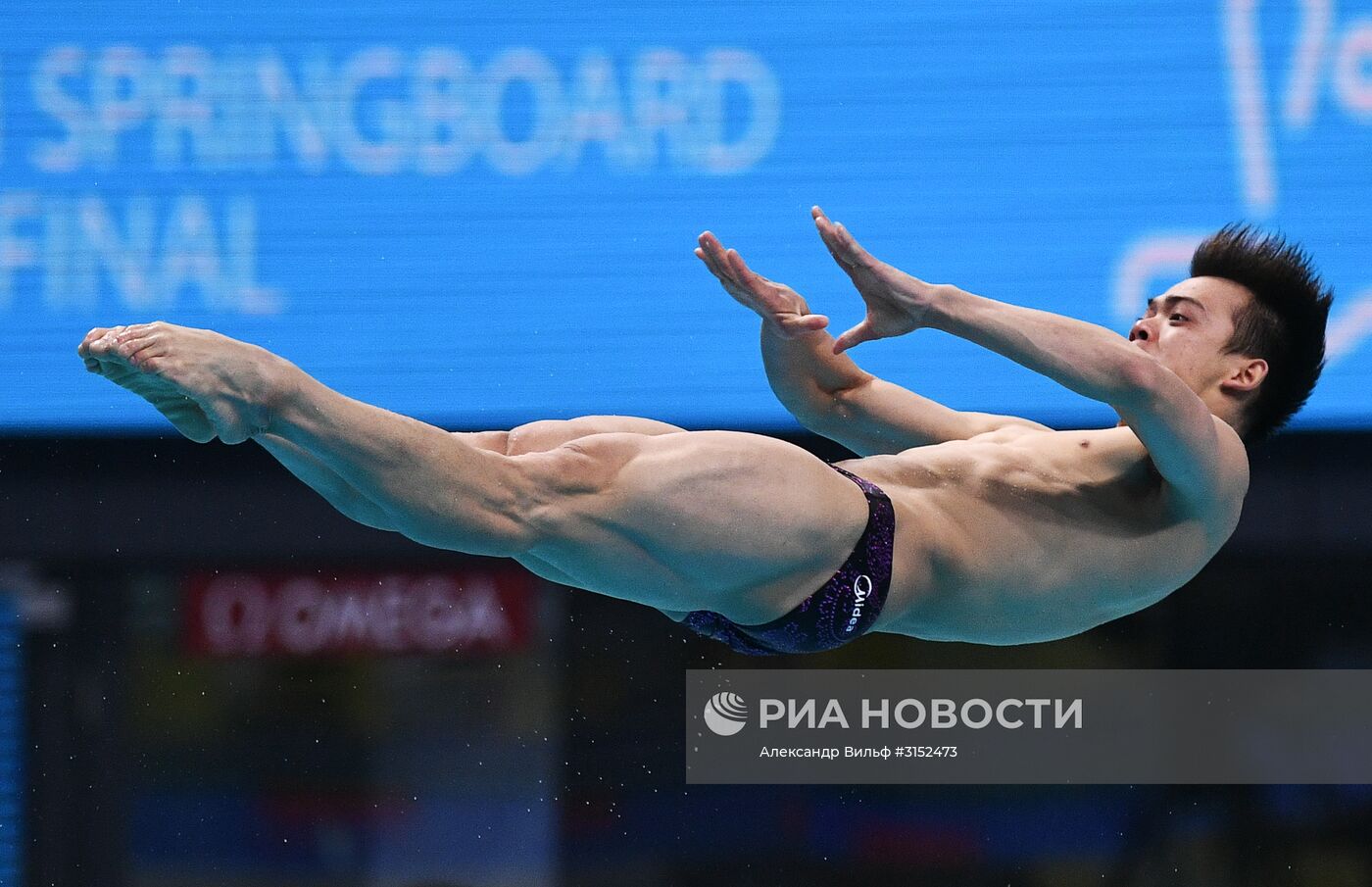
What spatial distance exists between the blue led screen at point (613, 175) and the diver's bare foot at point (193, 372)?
2036 mm

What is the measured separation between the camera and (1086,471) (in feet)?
9.83

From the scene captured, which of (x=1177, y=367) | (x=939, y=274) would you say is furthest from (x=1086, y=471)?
(x=939, y=274)

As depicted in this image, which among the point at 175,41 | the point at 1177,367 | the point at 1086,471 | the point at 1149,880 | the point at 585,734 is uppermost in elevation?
the point at 175,41

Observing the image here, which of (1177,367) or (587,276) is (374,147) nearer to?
(587,276)

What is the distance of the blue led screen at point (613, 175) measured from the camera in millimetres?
4395

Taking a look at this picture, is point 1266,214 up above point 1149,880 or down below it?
above

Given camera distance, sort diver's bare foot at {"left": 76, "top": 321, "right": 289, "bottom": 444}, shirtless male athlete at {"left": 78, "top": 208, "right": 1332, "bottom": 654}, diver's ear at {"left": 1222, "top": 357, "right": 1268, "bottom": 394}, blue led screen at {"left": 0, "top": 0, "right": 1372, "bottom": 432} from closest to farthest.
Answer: diver's bare foot at {"left": 76, "top": 321, "right": 289, "bottom": 444}
shirtless male athlete at {"left": 78, "top": 208, "right": 1332, "bottom": 654}
diver's ear at {"left": 1222, "top": 357, "right": 1268, "bottom": 394}
blue led screen at {"left": 0, "top": 0, "right": 1372, "bottom": 432}

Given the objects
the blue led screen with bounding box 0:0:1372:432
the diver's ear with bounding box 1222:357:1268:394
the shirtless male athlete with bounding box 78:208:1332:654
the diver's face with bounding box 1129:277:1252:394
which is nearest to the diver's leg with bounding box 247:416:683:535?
the shirtless male athlete with bounding box 78:208:1332:654

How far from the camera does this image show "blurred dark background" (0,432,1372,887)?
15.5 ft

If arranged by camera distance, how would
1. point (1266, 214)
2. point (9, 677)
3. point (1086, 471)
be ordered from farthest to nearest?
point (9, 677) → point (1266, 214) → point (1086, 471)

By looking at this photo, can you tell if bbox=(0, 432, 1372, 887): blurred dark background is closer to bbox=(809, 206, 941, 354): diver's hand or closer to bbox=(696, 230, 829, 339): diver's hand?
bbox=(696, 230, 829, 339): diver's hand

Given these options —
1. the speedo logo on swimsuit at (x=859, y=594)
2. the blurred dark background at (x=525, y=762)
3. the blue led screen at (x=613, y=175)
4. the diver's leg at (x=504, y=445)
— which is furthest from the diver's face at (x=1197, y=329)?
the blurred dark background at (x=525, y=762)

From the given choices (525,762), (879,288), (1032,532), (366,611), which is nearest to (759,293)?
(879,288)

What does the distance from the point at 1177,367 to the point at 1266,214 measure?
154 centimetres
